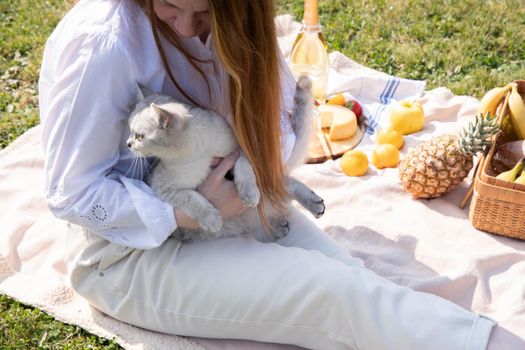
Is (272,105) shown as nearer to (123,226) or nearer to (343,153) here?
(123,226)

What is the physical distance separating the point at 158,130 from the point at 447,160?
1500mm

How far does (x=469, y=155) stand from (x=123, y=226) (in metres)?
1.65

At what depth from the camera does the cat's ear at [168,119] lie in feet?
5.87

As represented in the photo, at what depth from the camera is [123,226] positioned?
1950 mm

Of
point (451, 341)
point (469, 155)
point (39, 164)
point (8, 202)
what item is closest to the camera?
point (451, 341)

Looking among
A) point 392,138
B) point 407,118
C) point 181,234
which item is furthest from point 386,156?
point 181,234

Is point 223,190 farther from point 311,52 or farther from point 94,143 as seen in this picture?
point 311,52

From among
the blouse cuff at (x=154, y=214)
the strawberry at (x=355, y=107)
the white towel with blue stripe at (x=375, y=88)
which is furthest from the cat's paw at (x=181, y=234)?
the white towel with blue stripe at (x=375, y=88)

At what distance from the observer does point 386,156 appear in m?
3.07

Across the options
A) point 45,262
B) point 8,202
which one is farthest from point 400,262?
point 8,202

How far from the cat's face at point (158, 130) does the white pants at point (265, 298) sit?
13.5 inches

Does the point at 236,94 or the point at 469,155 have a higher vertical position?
the point at 236,94

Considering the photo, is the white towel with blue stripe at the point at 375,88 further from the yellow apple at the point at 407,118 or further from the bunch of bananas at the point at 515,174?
the bunch of bananas at the point at 515,174

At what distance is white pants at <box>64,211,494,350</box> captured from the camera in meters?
1.85
